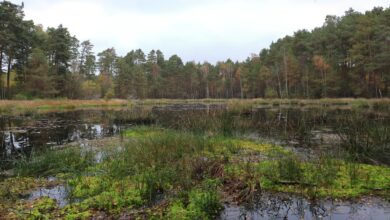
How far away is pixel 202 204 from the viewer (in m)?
5.93

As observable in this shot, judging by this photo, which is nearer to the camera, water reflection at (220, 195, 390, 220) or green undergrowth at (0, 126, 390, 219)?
water reflection at (220, 195, 390, 220)

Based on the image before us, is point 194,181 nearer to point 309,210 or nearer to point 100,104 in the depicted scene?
point 309,210

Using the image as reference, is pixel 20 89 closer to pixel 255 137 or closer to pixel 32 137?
pixel 32 137

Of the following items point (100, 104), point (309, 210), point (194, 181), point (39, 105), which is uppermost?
point (39, 105)

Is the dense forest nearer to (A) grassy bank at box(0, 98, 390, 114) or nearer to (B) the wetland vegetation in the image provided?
(A) grassy bank at box(0, 98, 390, 114)

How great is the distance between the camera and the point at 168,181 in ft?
24.2

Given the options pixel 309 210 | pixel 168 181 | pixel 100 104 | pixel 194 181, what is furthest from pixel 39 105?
pixel 309 210

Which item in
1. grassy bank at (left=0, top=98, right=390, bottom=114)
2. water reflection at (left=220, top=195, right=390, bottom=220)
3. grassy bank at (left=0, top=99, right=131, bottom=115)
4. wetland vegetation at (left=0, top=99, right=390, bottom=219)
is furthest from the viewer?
grassy bank at (left=0, top=99, right=131, bottom=115)

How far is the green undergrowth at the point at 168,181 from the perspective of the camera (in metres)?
6.08

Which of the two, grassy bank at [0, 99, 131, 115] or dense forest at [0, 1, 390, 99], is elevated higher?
dense forest at [0, 1, 390, 99]

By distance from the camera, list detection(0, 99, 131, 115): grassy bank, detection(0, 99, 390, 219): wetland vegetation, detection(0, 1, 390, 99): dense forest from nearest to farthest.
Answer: detection(0, 99, 390, 219): wetland vegetation
detection(0, 99, 131, 115): grassy bank
detection(0, 1, 390, 99): dense forest

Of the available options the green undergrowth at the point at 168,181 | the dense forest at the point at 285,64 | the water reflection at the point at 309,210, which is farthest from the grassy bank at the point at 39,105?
the water reflection at the point at 309,210

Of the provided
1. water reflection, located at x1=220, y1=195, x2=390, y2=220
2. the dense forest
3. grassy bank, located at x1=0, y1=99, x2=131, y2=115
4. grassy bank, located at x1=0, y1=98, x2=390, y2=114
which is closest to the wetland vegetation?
water reflection, located at x1=220, y1=195, x2=390, y2=220

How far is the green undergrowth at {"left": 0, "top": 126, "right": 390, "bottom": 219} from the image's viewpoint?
6.08 metres
